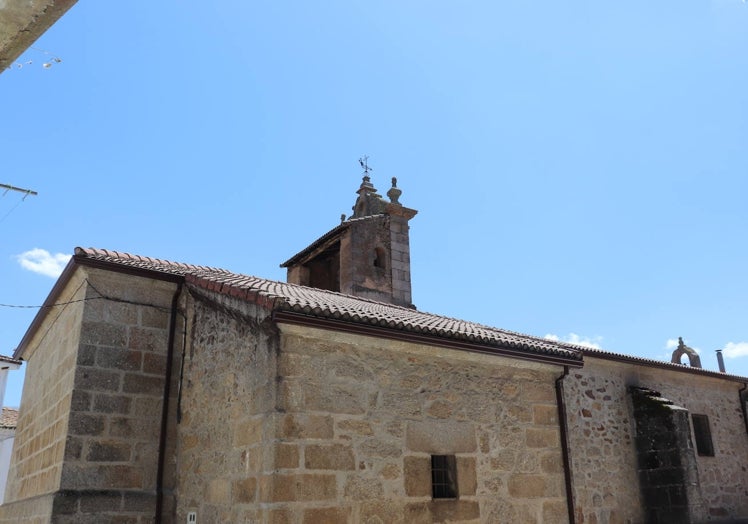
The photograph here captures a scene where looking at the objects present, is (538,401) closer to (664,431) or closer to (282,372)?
(282,372)

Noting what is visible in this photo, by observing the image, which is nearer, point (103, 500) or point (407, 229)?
point (103, 500)

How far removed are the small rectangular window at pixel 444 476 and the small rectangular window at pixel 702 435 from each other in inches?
325

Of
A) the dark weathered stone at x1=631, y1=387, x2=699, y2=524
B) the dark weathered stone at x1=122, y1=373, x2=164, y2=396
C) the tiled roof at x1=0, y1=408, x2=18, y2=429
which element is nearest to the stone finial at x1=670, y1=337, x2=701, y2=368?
the dark weathered stone at x1=631, y1=387, x2=699, y2=524

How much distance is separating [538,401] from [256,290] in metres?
3.37

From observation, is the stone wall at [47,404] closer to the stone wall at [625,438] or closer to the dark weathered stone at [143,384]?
the dark weathered stone at [143,384]

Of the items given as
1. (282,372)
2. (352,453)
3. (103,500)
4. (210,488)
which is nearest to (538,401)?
(352,453)

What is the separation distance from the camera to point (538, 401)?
684 centimetres

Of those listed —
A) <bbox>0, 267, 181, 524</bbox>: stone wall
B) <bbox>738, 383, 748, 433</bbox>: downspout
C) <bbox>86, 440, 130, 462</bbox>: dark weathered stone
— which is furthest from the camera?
<bbox>738, 383, 748, 433</bbox>: downspout

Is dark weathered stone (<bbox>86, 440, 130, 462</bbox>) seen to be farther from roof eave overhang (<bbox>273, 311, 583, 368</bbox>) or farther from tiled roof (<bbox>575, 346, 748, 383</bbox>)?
tiled roof (<bbox>575, 346, 748, 383</bbox>)

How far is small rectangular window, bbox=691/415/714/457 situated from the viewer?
12.1 meters

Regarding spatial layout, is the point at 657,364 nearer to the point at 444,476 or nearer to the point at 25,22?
the point at 444,476

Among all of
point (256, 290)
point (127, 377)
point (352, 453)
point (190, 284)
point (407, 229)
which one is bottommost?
point (352, 453)

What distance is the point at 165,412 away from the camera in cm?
684

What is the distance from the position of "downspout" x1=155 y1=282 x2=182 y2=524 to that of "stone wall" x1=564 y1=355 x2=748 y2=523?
6.19 m
